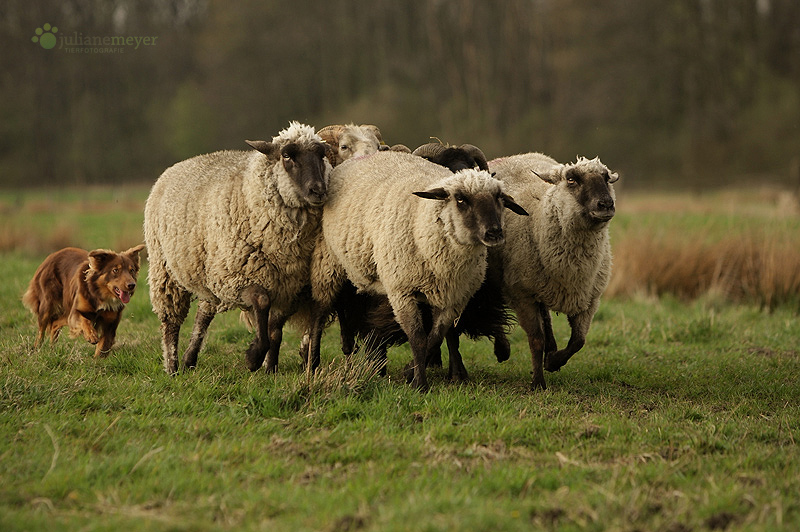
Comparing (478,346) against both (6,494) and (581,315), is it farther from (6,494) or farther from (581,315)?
(6,494)

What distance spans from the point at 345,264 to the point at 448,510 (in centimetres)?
322

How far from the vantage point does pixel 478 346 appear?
8969 mm

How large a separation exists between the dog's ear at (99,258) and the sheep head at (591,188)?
417cm

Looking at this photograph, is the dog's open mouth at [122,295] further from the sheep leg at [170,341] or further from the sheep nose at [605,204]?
the sheep nose at [605,204]

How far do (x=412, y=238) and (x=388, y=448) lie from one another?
1.99m

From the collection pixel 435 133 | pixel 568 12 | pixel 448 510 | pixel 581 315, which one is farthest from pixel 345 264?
pixel 568 12

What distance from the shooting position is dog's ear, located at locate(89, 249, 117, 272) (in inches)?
288

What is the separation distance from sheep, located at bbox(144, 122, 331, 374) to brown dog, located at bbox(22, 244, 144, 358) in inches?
13.2

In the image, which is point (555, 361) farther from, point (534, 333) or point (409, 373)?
point (409, 373)

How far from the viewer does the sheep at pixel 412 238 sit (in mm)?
6066

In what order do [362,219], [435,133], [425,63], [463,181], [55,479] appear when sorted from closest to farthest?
[55,479] → [463,181] → [362,219] → [435,133] → [425,63]

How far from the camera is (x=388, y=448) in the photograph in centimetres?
495

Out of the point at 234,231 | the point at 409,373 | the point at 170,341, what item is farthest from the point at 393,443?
the point at 170,341

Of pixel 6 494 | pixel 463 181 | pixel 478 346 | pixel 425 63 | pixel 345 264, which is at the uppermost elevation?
pixel 425 63
